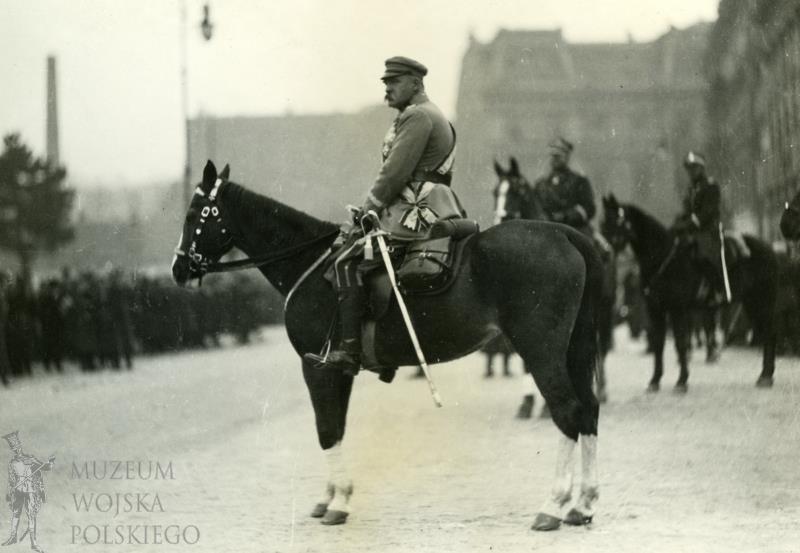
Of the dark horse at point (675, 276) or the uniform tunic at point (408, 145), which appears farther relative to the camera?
the dark horse at point (675, 276)

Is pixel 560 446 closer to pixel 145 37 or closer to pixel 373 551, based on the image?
pixel 373 551

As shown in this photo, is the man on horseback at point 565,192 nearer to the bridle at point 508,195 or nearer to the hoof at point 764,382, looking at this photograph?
the bridle at point 508,195

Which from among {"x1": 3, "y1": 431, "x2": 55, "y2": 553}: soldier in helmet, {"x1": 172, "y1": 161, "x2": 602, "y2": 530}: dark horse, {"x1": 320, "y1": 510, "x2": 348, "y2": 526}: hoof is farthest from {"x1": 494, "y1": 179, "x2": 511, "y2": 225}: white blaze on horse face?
{"x1": 3, "y1": 431, "x2": 55, "y2": 553}: soldier in helmet

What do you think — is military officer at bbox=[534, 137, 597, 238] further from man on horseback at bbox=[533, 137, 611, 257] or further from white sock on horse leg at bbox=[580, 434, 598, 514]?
white sock on horse leg at bbox=[580, 434, 598, 514]

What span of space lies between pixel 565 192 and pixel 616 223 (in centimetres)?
177

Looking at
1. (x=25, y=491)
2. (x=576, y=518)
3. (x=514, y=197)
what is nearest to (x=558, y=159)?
(x=514, y=197)

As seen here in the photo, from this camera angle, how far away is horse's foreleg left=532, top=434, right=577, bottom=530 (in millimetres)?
8008

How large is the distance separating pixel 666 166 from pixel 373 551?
9556 mm

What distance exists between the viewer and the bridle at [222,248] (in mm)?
8852

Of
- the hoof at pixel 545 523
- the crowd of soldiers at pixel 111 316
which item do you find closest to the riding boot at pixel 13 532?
the hoof at pixel 545 523

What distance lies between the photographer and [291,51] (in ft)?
36.2

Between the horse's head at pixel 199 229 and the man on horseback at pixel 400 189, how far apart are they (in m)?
1.03

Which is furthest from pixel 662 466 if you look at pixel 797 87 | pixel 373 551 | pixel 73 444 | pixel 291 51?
pixel 73 444

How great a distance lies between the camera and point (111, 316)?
2078 cm
